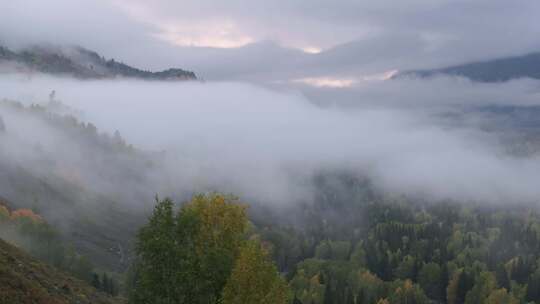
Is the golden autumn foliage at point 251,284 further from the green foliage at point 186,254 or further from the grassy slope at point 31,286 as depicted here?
the grassy slope at point 31,286

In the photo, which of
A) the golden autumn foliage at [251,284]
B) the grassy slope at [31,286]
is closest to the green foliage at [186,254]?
the golden autumn foliage at [251,284]

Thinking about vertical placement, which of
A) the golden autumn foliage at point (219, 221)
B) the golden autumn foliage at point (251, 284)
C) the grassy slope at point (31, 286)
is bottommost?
the grassy slope at point (31, 286)

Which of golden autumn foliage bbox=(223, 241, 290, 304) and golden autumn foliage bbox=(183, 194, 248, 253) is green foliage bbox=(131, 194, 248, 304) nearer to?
golden autumn foliage bbox=(183, 194, 248, 253)

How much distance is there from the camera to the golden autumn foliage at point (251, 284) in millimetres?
37188

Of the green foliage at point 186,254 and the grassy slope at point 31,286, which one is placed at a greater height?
the green foliage at point 186,254

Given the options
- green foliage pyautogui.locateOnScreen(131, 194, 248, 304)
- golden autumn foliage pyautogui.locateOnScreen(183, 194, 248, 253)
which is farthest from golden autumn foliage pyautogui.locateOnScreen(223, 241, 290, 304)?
golden autumn foliage pyautogui.locateOnScreen(183, 194, 248, 253)

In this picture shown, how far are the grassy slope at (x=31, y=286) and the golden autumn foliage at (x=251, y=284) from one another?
14014 millimetres

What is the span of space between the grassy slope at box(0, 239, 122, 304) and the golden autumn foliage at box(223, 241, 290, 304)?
14.0 meters

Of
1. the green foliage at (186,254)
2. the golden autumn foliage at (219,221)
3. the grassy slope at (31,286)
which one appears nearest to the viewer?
the grassy slope at (31,286)

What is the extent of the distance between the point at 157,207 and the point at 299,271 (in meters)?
143

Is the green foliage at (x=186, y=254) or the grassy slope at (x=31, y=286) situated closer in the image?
the grassy slope at (x=31, y=286)

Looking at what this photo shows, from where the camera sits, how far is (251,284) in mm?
37344

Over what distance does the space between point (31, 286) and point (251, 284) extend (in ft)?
56.0

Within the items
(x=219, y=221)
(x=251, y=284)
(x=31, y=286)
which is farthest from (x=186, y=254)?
(x=31, y=286)
